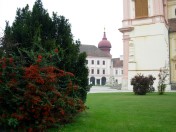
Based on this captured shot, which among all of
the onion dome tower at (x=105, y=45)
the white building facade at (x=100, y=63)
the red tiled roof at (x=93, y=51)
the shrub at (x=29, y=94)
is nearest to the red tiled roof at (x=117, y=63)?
the white building facade at (x=100, y=63)

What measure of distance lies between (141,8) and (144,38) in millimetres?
4170

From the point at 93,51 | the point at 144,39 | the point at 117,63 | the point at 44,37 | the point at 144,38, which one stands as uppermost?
the point at 93,51

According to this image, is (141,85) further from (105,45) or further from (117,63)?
(117,63)

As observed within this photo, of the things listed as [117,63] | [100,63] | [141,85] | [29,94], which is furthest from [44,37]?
[117,63]

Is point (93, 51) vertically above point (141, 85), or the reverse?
point (93, 51)

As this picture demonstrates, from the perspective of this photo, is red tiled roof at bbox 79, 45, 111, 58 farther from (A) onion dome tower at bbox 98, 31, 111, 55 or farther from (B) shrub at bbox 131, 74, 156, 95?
(B) shrub at bbox 131, 74, 156, 95

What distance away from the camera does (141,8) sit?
35781mm

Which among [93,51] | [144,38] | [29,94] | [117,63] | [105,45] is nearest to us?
[29,94]

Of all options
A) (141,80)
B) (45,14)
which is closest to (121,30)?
(141,80)

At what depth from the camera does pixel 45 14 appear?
8.57 meters

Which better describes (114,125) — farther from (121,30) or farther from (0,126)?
(121,30)

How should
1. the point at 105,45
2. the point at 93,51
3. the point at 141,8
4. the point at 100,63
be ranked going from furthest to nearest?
the point at 105,45
the point at 100,63
the point at 93,51
the point at 141,8

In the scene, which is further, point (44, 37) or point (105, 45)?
point (105, 45)

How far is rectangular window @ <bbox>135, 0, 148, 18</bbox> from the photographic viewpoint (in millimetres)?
Answer: 35341
